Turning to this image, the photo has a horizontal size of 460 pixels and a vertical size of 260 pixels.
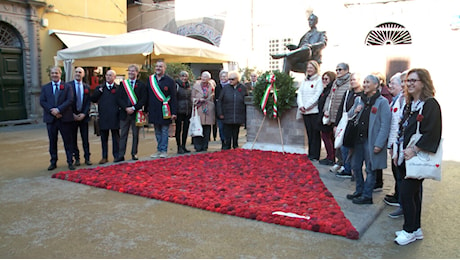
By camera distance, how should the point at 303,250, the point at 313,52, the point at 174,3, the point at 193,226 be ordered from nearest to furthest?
the point at 303,250
the point at 193,226
the point at 313,52
the point at 174,3

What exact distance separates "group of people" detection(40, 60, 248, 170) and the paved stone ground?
59.8 inches

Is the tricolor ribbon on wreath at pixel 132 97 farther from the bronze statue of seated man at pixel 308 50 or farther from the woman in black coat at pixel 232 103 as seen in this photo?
the bronze statue of seated man at pixel 308 50

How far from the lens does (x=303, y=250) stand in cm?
366

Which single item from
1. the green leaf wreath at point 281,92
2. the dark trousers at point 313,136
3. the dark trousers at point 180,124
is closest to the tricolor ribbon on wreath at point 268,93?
the green leaf wreath at point 281,92

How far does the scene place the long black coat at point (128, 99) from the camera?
296 inches

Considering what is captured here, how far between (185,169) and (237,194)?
1688 millimetres

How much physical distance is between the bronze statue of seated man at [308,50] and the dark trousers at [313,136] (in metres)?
1.38

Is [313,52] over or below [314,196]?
over

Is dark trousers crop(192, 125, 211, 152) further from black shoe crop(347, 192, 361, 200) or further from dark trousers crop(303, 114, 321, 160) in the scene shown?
black shoe crop(347, 192, 361, 200)

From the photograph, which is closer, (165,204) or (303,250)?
(303,250)

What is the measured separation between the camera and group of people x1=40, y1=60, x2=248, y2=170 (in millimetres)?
7062

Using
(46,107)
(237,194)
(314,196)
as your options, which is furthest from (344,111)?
(46,107)

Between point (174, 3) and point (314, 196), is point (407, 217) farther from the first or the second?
point (174, 3)

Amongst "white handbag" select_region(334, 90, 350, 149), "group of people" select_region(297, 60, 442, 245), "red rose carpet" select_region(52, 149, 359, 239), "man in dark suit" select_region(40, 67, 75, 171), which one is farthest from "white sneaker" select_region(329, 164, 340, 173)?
"man in dark suit" select_region(40, 67, 75, 171)
